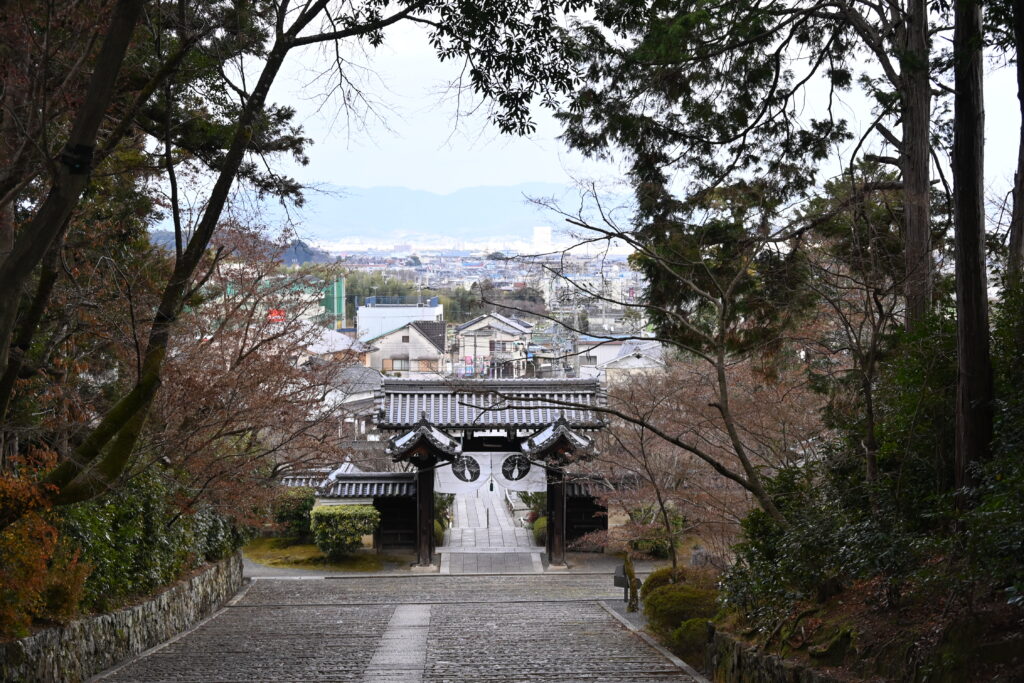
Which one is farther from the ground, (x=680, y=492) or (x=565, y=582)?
(x=680, y=492)

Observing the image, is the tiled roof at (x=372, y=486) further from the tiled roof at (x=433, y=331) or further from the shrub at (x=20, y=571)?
the tiled roof at (x=433, y=331)

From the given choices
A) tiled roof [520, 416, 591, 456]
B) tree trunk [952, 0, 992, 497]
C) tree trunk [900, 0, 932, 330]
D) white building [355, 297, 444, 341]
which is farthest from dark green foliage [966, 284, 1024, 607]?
white building [355, 297, 444, 341]

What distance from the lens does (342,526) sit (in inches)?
912

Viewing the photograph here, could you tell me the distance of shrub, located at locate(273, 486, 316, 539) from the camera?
2508cm

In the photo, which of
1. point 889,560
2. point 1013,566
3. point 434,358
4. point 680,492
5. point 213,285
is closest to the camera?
point 1013,566

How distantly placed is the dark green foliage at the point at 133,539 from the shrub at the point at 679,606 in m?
6.75

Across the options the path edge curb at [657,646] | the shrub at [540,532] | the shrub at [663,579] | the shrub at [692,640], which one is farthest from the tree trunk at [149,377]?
the shrub at [540,532]

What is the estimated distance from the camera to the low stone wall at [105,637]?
8.37 meters

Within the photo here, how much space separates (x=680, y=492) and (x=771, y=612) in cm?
635

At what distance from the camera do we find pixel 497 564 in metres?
23.1

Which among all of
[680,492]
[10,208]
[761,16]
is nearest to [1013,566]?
[761,16]

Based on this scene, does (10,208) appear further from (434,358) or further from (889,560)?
(434,358)

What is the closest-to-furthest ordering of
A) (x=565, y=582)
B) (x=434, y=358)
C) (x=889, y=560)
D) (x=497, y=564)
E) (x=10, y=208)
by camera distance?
(x=889, y=560)
(x=10, y=208)
(x=565, y=582)
(x=497, y=564)
(x=434, y=358)

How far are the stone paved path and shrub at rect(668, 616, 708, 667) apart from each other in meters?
10.9
